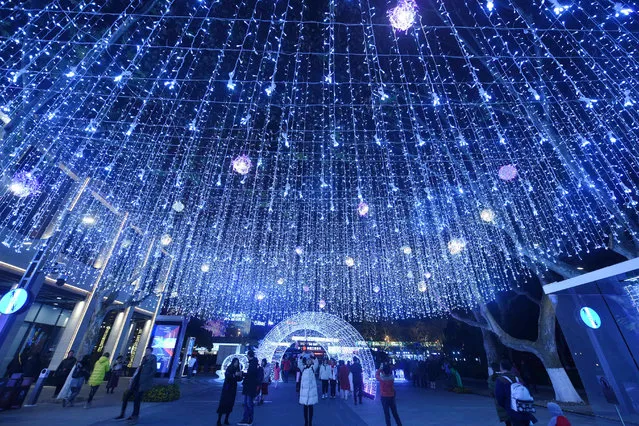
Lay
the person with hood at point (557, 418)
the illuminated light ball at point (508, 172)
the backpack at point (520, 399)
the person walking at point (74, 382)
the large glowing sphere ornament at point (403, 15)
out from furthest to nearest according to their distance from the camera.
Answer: the illuminated light ball at point (508, 172) < the person walking at point (74, 382) < the large glowing sphere ornament at point (403, 15) < the backpack at point (520, 399) < the person with hood at point (557, 418)

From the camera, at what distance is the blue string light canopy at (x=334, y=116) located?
268 inches

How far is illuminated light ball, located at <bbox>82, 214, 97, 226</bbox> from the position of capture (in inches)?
542

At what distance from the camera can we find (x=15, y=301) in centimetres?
615

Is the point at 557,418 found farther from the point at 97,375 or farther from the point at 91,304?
the point at 91,304

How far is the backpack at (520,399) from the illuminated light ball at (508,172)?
7.22 metres

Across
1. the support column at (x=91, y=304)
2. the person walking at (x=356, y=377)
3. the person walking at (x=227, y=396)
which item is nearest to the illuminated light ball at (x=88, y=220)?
the support column at (x=91, y=304)

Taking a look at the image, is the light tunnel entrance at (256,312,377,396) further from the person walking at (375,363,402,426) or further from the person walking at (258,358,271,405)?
the person walking at (375,363,402,426)

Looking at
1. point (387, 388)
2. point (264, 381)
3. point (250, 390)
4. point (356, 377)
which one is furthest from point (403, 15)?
point (264, 381)

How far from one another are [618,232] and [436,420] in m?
7.44

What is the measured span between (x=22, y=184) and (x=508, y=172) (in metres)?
15.3

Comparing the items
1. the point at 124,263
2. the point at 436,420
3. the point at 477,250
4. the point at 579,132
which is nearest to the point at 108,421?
the point at 436,420

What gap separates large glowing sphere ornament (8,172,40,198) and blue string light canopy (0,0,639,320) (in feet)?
0.18

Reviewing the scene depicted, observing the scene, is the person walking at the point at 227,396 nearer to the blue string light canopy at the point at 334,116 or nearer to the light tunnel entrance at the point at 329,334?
the blue string light canopy at the point at 334,116

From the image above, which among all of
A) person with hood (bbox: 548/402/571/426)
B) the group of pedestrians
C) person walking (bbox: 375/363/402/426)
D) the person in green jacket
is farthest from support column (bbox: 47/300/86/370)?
person with hood (bbox: 548/402/571/426)
